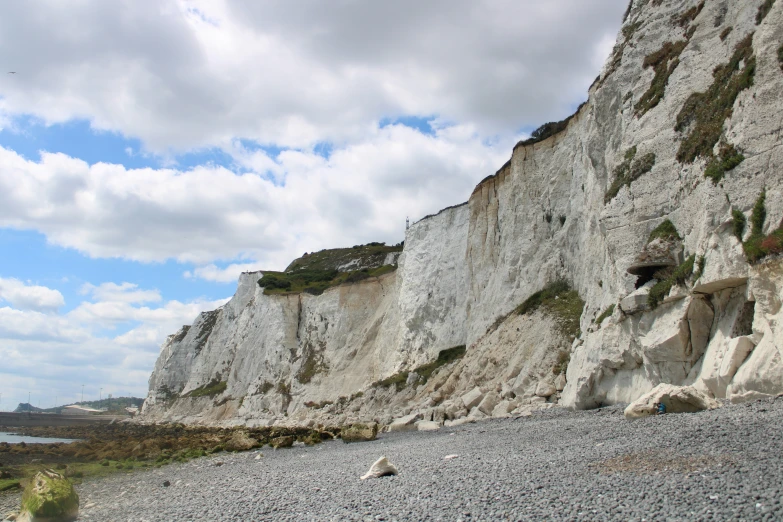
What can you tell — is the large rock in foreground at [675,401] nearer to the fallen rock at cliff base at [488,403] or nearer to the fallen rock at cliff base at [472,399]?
the fallen rock at cliff base at [488,403]

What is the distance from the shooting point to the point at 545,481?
22.0 feet

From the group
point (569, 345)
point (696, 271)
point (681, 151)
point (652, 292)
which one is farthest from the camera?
point (569, 345)

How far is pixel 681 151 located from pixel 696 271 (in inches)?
150

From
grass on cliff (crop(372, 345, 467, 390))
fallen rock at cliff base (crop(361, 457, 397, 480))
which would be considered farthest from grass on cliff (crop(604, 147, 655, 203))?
grass on cliff (crop(372, 345, 467, 390))

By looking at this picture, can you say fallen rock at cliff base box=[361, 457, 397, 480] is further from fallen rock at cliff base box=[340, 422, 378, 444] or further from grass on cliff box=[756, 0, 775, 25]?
grass on cliff box=[756, 0, 775, 25]

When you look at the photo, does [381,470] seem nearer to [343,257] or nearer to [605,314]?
[605,314]

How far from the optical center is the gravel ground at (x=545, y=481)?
17.5 ft

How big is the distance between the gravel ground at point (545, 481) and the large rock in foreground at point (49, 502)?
1.18ft

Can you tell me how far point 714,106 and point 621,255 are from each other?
3.99m

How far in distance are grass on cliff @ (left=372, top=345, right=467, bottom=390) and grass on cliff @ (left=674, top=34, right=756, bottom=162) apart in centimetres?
1954

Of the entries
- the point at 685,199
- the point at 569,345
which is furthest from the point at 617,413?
the point at 569,345

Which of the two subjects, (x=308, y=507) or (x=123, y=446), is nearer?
(x=308, y=507)

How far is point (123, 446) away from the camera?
24.7m

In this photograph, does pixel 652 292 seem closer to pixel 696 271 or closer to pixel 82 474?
pixel 696 271
